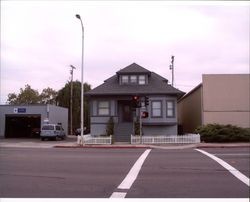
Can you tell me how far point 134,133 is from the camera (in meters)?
39.1

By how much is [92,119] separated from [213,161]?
23364 millimetres

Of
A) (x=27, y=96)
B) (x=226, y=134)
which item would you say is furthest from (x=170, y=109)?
(x=27, y=96)

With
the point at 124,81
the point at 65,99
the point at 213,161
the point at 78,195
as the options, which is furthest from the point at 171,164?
the point at 65,99

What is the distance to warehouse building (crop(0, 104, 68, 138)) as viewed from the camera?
2084 inches

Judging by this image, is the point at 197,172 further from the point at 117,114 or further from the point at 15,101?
the point at 15,101

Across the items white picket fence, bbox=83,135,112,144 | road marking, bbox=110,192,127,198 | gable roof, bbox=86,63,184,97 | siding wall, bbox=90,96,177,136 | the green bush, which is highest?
gable roof, bbox=86,63,184,97

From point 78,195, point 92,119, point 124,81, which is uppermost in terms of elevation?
point 124,81

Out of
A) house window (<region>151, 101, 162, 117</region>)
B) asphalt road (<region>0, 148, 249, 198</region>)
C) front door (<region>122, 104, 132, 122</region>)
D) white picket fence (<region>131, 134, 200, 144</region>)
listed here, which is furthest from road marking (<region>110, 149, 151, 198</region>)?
front door (<region>122, 104, 132, 122</region>)

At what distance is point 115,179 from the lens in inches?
531

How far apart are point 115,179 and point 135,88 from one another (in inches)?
1100

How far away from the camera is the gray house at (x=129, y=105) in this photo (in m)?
40.2

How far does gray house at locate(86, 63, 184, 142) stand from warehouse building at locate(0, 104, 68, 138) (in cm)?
1144

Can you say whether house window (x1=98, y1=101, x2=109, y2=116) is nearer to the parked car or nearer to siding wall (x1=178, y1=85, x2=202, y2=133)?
the parked car

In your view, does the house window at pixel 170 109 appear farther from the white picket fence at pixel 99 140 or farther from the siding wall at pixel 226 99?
the white picket fence at pixel 99 140
